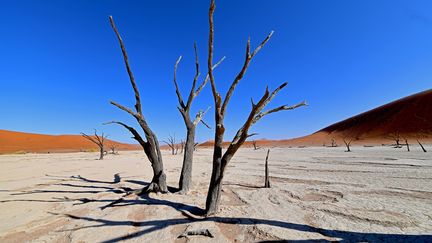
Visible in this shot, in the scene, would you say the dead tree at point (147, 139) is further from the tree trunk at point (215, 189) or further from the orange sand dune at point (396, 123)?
the orange sand dune at point (396, 123)

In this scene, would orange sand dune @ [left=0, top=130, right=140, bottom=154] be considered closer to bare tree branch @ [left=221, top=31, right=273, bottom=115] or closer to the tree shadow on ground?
the tree shadow on ground

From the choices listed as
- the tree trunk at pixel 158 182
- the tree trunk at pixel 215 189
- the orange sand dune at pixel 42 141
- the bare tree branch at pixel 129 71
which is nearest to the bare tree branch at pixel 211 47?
the tree trunk at pixel 215 189

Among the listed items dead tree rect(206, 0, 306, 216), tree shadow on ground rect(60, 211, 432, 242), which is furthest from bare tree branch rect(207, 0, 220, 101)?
tree shadow on ground rect(60, 211, 432, 242)

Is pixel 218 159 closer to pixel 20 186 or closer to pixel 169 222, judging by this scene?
pixel 169 222

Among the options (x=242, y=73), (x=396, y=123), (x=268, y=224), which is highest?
(x=396, y=123)

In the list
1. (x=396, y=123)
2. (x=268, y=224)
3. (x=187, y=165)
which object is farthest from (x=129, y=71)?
(x=396, y=123)

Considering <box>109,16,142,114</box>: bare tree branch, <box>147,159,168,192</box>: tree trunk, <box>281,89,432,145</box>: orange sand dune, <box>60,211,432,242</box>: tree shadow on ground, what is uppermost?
<box>281,89,432,145</box>: orange sand dune

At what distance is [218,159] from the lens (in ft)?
14.2

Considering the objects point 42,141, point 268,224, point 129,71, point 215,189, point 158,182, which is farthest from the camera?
point 42,141

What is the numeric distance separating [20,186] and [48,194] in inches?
98.8

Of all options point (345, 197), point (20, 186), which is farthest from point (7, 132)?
point (345, 197)

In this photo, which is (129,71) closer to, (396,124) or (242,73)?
(242,73)

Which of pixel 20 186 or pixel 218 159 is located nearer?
pixel 218 159

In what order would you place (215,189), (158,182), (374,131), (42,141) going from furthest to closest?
(42,141) < (374,131) < (158,182) < (215,189)
